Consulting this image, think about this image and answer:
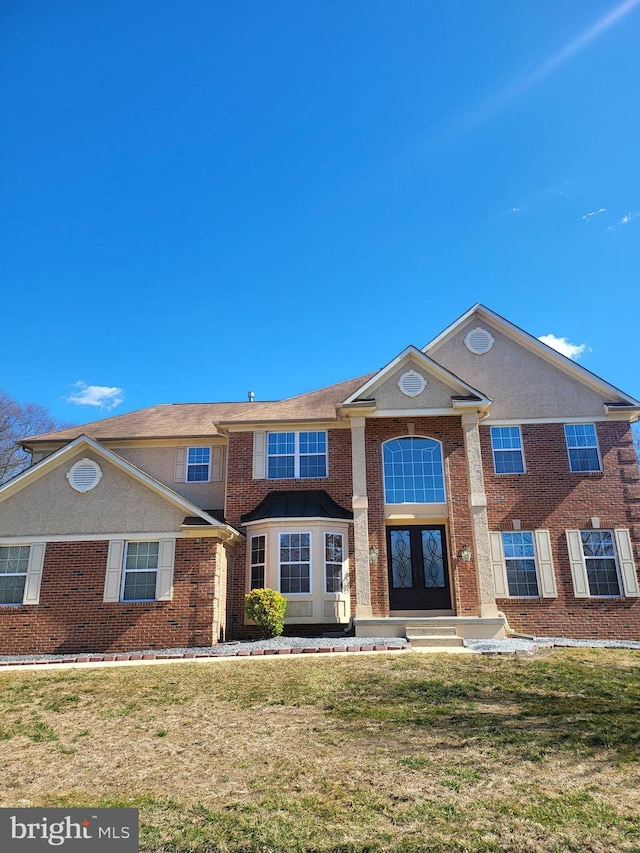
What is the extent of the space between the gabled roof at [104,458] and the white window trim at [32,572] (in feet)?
4.79

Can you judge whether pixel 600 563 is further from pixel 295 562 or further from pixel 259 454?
pixel 259 454

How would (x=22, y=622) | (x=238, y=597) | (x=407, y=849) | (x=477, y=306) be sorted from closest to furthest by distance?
(x=407, y=849)
(x=22, y=622)
(x=238, y=597)
(x=477, y=306)

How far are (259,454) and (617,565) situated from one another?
35.5 ft

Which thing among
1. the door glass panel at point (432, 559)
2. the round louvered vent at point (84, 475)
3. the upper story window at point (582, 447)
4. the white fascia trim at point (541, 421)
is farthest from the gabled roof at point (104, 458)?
the upper story window at point (582, 447)

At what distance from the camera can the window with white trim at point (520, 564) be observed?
1653 centimetres

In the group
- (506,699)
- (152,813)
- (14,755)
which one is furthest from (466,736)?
(14,755)

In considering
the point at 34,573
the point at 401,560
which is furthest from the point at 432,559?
the point at 34,573

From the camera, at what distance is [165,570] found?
14836mm

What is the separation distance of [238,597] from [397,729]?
996 cm

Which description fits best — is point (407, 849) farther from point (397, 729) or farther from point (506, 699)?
point (506, 699)

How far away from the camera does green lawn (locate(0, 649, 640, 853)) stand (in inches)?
187

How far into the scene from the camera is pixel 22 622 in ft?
47.8

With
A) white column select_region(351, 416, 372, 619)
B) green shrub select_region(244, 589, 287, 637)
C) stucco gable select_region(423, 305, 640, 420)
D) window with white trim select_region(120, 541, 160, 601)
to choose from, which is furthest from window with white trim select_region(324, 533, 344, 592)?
stucco gable select_region(423, 305, 640, 420)

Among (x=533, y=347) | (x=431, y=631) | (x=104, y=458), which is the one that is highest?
(x=533, y=347)
